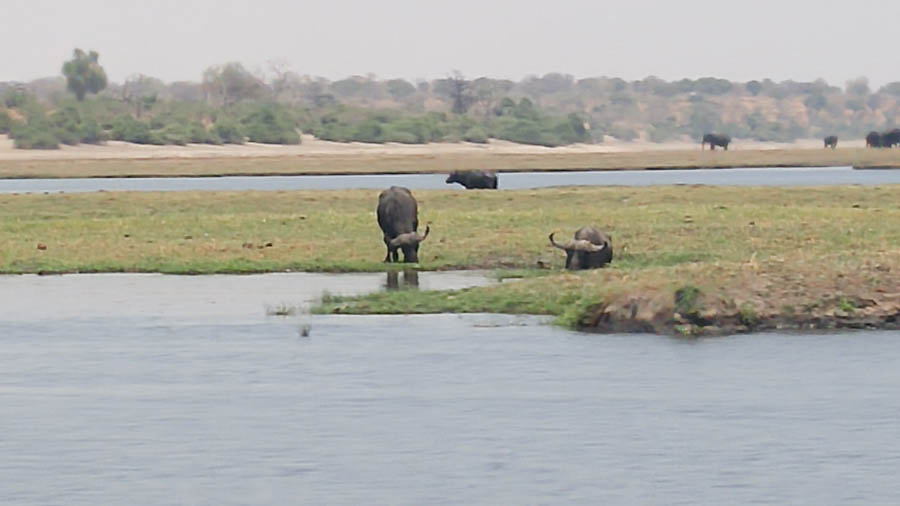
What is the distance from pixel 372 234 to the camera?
36.2 metres

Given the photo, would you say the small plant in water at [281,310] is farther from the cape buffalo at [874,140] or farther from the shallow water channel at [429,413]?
the cape buffalo at [874,140]

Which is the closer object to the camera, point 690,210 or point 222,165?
point 690,210

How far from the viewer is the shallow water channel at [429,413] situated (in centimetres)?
1442

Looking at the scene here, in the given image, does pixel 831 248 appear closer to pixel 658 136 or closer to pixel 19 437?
pixel 19 437

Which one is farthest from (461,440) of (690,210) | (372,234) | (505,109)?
(505,109)

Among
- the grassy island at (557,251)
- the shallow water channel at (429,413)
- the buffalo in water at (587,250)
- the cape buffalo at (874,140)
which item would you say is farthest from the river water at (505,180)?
the shallow water channel at (429,413)

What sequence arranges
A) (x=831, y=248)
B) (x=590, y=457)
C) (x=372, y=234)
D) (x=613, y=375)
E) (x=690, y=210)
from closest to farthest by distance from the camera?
(x=590, y=457) → (x=613, y=375) → (x=831, y=248) → (x=372, y=234) → (x=690, y=210)

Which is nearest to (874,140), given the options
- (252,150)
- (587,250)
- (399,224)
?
(252,150)

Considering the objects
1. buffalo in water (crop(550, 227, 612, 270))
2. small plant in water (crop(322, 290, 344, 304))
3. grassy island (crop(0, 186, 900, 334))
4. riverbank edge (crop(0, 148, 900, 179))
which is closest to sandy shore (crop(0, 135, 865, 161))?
riverbank edge (crop(0, 148, 900, 179))

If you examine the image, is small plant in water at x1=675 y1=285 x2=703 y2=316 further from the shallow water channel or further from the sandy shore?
the sandy shore

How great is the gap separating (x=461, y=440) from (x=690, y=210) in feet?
79.4

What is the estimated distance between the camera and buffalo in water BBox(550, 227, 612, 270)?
28609mm

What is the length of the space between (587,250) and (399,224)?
4191mm

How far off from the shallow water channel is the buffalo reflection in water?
→ 2.92m
